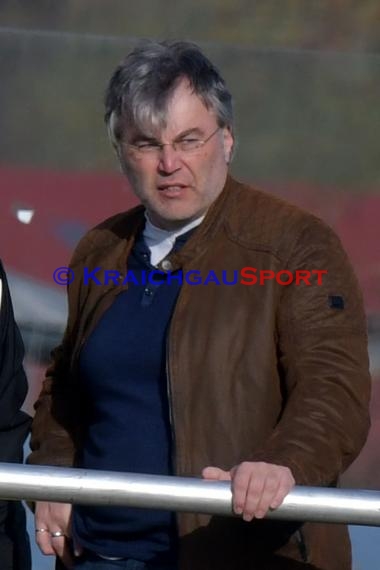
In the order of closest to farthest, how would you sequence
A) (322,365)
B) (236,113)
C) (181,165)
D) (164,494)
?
(164,494) < (322,365) < (181,165) < (236,113)

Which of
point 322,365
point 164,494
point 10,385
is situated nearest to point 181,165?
point 322,365

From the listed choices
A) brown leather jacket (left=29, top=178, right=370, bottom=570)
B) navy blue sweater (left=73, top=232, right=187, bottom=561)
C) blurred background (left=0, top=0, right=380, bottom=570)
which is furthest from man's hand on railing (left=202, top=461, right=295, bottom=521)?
→ blurred background (left=0, top=0, right=380, bottom=570)

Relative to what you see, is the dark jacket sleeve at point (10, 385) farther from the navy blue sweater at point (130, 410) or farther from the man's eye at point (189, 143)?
the man's eye at point (189, 143)

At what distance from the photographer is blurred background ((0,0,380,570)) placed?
3473 millimetres

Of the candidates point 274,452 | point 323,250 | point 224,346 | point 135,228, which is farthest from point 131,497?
point 135,228

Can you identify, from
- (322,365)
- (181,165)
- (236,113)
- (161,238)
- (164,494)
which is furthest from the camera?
(236,113)

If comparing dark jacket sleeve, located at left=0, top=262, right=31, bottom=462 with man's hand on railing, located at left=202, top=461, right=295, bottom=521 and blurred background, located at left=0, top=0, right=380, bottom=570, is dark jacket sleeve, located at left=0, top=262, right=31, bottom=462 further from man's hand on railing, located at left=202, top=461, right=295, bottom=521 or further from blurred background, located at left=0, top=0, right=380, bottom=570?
blurred background, located at left=0, top=0, right=380, bottom=570

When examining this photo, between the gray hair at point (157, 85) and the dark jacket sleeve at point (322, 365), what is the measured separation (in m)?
0.28

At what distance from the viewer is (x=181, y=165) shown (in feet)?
7.72

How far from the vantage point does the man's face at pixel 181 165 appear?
2.36 m

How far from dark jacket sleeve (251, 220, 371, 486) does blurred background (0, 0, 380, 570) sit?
1.17 meters

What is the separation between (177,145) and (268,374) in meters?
0.40

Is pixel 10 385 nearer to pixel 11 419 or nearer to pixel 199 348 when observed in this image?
pixel 11 419

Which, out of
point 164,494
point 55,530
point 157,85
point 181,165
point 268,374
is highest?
point 157,85
